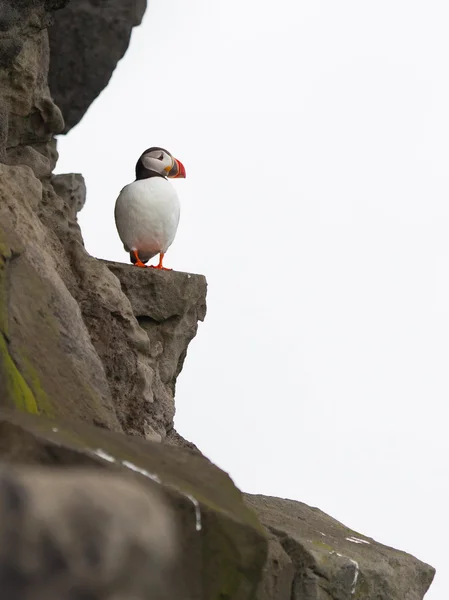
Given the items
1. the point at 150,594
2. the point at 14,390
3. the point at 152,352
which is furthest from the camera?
the point at 152,352

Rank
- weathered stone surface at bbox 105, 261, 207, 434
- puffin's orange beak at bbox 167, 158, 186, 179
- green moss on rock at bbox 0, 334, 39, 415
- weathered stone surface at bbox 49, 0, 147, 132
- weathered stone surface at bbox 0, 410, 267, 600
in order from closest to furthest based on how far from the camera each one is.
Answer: weathered stone surface at bbox 0, 410, 267, 600 → green moss on rock at bbox 0, 334, 39, 415 → weathered stone surface at bbox 105, 261, 207, 434 → puffin's orange beak at bbox 167, 158, 186, 179 → weathered stone surface at bbox 49, 0, 147, 132

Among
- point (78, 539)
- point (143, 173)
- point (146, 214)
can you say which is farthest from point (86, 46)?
point (78, 539)

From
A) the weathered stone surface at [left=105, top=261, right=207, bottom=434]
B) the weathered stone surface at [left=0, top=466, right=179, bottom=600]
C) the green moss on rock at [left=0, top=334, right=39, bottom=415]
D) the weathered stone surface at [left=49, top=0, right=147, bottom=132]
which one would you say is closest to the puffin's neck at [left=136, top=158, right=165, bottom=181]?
the weathered stone surface at [left=105, top=261, right=207, bottom=434]

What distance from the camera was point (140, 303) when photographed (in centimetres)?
888

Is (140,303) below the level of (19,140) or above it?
below

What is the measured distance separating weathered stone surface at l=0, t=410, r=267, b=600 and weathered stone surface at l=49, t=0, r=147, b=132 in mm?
9326

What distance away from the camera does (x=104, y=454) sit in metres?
4.04

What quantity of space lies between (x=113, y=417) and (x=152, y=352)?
124 inches

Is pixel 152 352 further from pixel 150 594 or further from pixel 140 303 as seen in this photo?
pixel 150 594

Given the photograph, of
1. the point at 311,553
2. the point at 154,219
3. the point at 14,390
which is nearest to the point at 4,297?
the point at 14,390

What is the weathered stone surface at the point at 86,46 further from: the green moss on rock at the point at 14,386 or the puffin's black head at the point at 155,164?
the green moss on rock at the point at 14,386

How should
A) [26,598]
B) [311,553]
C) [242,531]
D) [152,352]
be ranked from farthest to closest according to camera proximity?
1. [152,352]
2. [311,553]
3. [242,531]
4. [26,598]

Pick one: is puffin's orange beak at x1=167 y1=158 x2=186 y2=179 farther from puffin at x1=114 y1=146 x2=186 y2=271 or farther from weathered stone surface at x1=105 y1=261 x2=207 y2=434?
weathered stone surface at x1=105 y1=261 x2=207 y2=434

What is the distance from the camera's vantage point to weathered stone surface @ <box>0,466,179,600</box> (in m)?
3.54
